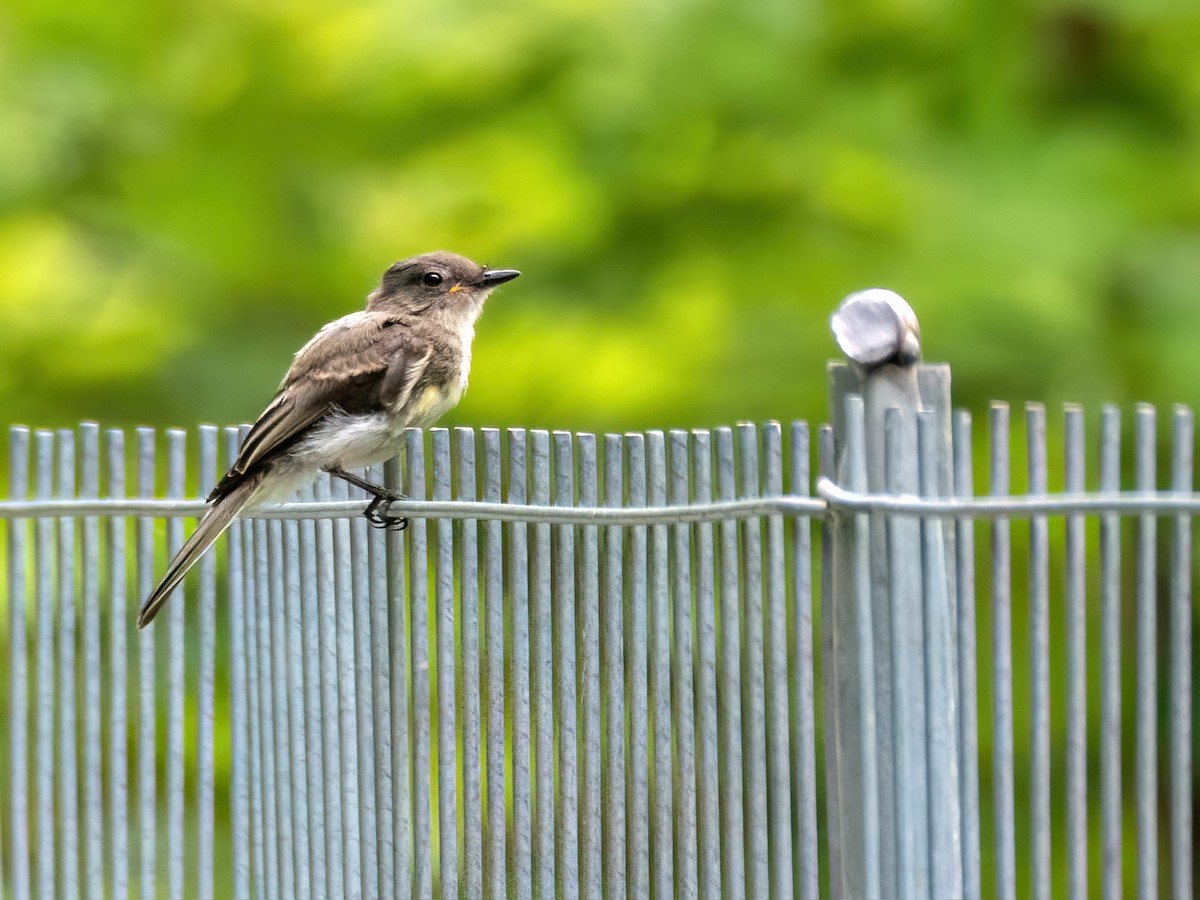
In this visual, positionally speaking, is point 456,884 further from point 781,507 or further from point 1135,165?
point 1135,165

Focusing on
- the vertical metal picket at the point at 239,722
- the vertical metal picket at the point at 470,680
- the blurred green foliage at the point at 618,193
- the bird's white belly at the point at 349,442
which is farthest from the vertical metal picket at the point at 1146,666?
the blurred green foliage at the point at 618,193

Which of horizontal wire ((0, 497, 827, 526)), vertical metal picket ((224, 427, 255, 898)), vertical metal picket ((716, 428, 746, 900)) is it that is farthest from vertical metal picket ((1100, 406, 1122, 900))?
vertical metal picket ((224, 427, 255, 898))

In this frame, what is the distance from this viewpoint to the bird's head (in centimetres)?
627

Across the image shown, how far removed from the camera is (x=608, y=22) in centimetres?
874

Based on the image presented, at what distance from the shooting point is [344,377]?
18.5 feet

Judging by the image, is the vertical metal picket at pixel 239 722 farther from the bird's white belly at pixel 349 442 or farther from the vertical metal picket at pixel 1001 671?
the vertical metal picket at pixel 1001 671

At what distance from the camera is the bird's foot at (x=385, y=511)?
15.8 feet

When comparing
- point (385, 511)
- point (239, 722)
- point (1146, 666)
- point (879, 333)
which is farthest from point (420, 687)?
point (1146, 666)

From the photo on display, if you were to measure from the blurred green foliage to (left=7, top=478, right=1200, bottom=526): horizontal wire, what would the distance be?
338cm

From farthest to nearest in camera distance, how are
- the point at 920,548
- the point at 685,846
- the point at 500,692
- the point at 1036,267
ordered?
1. the point at 1036,267
2. the point at 500,692
3. the point at 685,846
4. the point at 920,548

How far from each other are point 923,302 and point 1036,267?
59 centimetres

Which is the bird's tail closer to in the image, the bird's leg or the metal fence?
the metal fence

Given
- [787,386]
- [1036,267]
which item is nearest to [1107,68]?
[1036,267]

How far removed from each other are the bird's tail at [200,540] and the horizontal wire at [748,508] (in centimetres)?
10
